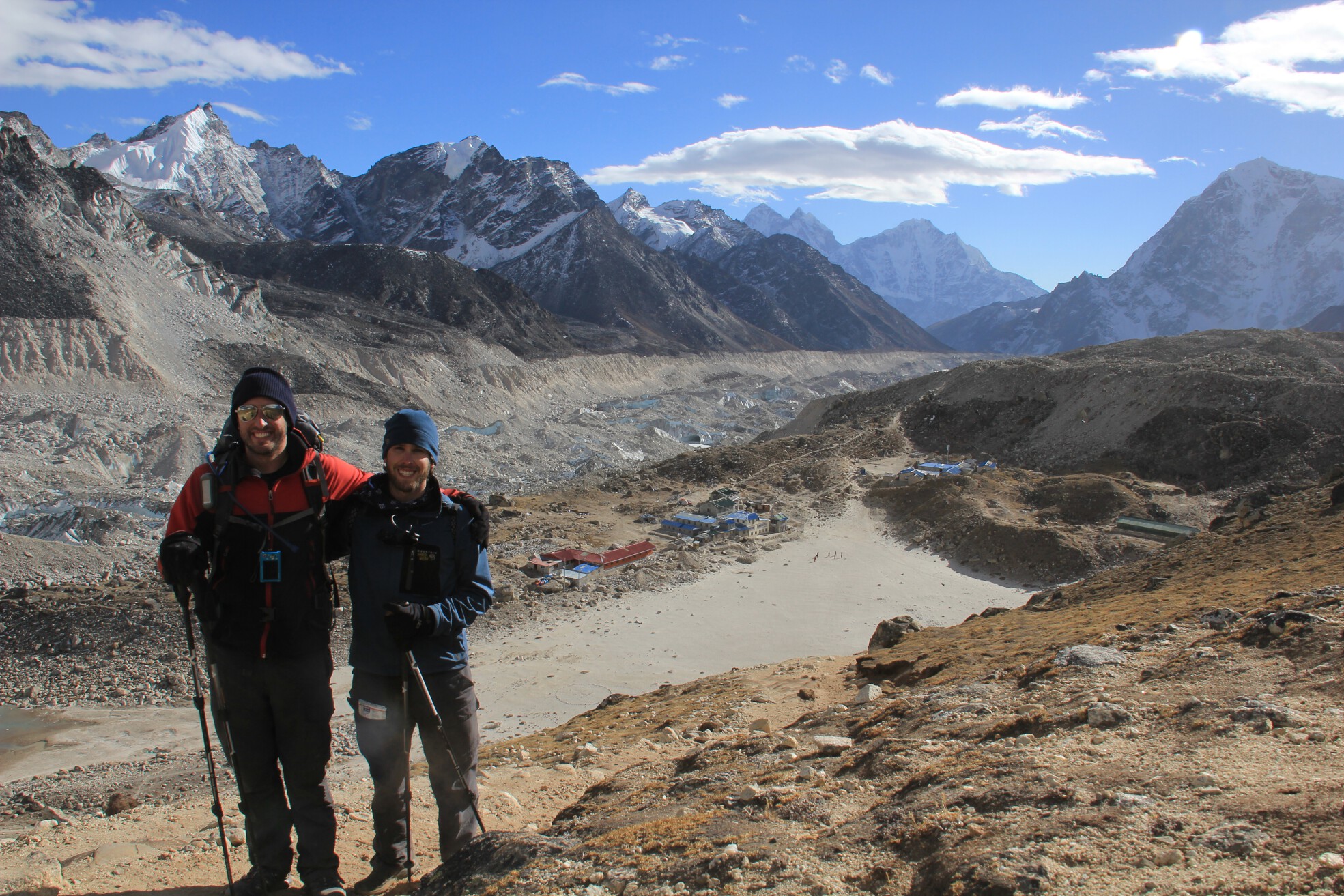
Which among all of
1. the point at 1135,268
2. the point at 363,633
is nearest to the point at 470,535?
the point at 363,633

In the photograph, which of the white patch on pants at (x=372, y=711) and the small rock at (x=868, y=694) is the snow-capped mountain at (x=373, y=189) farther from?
the white patch on pants at (x=372, y=711)

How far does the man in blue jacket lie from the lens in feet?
10.6

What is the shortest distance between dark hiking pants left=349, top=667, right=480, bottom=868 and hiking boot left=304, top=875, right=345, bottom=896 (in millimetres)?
232

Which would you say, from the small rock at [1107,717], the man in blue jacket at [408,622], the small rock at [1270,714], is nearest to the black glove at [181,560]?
the man in blue jacket at [408,622]

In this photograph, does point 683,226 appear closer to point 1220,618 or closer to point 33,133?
point 33,133

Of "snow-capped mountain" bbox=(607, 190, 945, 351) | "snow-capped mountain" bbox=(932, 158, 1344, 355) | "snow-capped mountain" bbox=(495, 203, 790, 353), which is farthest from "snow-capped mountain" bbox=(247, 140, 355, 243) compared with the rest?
"snow-capped mountain" bbox=(932, 158, 1344, 355)

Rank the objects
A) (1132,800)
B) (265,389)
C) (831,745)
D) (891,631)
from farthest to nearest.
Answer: (891,631), (831,745), (265,389), (1132,800)

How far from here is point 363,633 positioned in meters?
3.30

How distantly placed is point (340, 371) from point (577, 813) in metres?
43.8

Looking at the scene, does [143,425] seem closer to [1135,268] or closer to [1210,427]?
[1210,427]

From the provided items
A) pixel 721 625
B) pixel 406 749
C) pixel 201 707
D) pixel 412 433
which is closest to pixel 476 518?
pixel 412 433

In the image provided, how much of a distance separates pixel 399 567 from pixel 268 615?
0.51 m

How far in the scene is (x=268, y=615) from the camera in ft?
10.2

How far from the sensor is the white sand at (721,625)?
12.7 m
